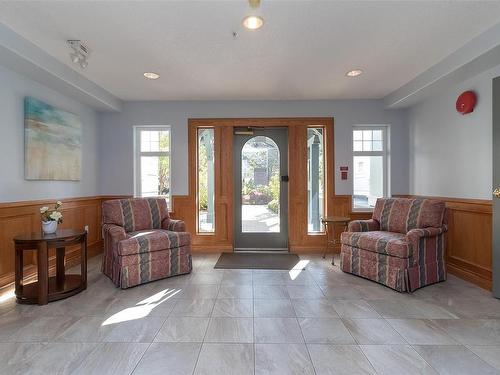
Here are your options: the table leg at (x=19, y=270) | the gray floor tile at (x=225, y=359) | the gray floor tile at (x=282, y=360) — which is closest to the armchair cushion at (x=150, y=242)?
the table leg at (x=19, y=270)

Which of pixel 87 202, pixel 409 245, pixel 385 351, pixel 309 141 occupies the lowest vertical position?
pixel 385 351

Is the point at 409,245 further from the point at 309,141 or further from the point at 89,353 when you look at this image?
the point at 89,353

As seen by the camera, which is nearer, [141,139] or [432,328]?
[432,328]

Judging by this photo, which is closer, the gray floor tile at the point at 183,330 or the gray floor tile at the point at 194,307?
the gray floor tile at the point at 183,330

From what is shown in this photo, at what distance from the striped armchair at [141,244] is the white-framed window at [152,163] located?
0.81 meters

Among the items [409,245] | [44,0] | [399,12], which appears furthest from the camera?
[409,245]

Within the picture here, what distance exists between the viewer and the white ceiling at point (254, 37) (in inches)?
82.0

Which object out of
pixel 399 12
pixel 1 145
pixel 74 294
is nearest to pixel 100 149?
pixel 1 145

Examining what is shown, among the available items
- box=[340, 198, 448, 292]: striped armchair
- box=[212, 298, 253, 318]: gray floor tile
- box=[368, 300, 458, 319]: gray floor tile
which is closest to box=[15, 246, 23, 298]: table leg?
box=[212, 298, 253, 318]: gray floor tile

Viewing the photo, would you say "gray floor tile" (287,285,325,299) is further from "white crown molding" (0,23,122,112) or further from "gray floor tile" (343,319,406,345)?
"white crown molding" (0,23,122,112)

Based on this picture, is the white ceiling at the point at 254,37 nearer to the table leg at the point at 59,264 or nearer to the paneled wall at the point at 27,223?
the paneled wall at the point at 27,223

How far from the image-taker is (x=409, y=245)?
282 centimetres

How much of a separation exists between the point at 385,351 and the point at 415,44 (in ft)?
8.85

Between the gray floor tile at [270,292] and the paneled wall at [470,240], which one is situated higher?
the paneled wall at [470,240]
